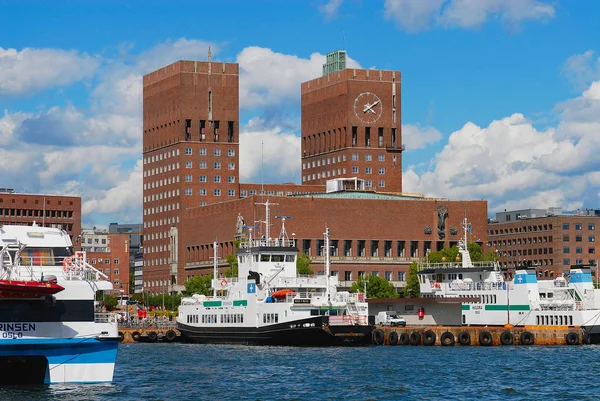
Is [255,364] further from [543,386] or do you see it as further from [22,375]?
[22,375]

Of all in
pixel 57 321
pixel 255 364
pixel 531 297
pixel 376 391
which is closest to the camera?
pixel 57 321

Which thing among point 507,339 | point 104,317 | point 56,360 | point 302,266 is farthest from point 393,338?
point 56,360

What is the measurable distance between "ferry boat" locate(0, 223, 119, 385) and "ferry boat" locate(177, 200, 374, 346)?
5072 centimetres

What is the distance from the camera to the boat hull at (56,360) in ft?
203

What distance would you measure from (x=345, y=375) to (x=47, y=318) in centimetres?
2671

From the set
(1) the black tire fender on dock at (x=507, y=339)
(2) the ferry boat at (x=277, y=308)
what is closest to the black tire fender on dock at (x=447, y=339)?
→ (1) the black tire fender on dock at (x=507, y=339)

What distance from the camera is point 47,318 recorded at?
62.5 metres

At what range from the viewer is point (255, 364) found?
93.7 m

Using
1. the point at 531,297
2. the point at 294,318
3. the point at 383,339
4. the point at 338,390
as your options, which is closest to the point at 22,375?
the point at 338,390

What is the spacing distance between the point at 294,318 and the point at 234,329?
9854 mm

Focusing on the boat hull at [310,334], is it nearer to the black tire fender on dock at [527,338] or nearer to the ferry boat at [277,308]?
the ferry boat at [277,308]

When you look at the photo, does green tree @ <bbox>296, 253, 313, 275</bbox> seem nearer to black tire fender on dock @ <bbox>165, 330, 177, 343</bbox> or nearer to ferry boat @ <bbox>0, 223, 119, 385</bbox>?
black tire fender on dock @ <bbox>165, 330, 177, 343</bbox>

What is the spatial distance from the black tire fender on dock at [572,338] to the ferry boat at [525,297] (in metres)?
1.40

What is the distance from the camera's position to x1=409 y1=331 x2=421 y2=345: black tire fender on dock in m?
128
